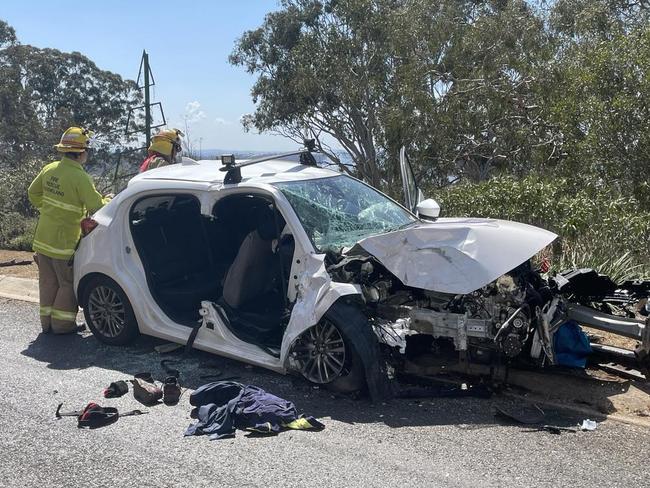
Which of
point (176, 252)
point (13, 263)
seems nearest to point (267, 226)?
point (176, 252)

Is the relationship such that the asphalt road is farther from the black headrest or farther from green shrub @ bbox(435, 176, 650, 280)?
green shrub @ bbox(435, 176, 650, 280)

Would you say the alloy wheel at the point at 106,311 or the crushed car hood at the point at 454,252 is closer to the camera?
the crushed car hood at the point at 454,252

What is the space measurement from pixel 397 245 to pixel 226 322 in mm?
1584

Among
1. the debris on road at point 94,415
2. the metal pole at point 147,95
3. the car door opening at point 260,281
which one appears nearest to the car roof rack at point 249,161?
the car door opening at point 260,281

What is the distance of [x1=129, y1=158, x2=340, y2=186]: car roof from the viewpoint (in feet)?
19.8

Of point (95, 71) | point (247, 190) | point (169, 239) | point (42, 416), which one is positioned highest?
point (95, 71)

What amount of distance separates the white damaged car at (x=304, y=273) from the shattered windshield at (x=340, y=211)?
0.01m

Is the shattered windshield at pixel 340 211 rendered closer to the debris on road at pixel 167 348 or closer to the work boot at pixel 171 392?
the work boot at pixel 171 392

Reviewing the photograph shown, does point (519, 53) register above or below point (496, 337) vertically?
above

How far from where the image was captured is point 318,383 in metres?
5.23

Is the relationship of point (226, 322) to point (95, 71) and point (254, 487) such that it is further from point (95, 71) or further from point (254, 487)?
point (95, 71)

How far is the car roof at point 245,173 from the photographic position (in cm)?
605

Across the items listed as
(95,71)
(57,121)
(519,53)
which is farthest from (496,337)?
(95,71)

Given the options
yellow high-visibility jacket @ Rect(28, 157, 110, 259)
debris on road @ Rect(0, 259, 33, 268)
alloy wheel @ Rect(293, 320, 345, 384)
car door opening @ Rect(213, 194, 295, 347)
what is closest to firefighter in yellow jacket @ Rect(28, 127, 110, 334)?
yellow high-visibility jacket @ Rect(28, 157, 110, 259)
